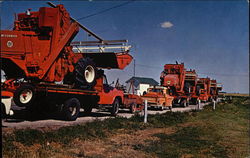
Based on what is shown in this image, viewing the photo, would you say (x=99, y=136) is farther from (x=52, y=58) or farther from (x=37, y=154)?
(x=52, y=58)

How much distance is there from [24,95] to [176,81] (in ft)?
60.6

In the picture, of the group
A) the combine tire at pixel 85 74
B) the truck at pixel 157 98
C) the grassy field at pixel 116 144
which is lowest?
the grassy field at pixel 116 144

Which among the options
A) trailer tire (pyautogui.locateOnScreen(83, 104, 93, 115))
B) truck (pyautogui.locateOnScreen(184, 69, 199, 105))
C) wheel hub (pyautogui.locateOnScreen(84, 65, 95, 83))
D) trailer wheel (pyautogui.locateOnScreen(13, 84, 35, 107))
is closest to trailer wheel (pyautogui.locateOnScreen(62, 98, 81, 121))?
wheel hub (pyautogui.locateOnScreen(84, 65, 95, 83))

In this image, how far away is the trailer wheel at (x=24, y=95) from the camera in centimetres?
840

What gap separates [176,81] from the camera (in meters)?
25.1

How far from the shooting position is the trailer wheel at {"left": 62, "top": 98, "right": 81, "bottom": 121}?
10.6 meters

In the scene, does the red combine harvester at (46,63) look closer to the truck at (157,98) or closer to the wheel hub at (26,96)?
the wheel hub at (26,96)

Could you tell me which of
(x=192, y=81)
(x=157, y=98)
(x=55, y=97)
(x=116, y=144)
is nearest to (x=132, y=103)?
(x=157, y=98)

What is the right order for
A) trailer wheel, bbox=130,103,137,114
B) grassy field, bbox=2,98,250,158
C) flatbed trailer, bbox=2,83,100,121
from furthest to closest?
trailer wheel, bbox=130,103,137,114
flatbed trailer, bbox=2,83,100,121
grassy field, bbox=2,98,250,158

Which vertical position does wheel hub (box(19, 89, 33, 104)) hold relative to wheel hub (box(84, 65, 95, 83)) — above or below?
below

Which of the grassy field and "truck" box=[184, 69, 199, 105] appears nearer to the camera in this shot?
the grassy field

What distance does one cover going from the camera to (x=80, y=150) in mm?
5570

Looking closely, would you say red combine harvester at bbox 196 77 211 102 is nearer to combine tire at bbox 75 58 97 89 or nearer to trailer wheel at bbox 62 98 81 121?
combine tire at bbox 75 58 97 89

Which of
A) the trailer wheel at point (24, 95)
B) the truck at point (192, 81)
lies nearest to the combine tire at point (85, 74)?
the trailer wheel at point (24, 95)
